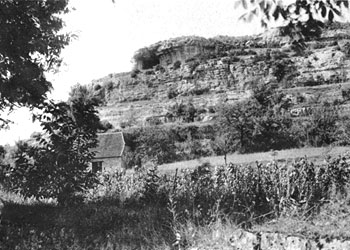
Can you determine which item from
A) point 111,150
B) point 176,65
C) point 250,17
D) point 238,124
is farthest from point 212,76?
point 250,17

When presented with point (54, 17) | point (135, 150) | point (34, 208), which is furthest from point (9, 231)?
point (135, 150)

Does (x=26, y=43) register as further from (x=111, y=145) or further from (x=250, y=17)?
(x=111, y=145)

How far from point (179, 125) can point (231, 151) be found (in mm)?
7622

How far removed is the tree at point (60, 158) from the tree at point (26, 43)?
56 cm

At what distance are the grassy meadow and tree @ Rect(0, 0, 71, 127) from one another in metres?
2.41

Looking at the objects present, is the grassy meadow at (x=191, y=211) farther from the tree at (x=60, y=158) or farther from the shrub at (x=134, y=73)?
the shrub at (x=134, y=73)

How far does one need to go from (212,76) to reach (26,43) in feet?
158

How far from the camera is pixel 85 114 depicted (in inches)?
356

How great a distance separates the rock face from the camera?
1841 inches

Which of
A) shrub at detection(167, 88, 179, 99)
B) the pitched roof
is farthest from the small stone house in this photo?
shrub at detection(167, 88, 179, 99)

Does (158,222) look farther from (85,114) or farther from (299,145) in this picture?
(299,145)

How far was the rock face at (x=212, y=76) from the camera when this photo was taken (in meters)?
46.8

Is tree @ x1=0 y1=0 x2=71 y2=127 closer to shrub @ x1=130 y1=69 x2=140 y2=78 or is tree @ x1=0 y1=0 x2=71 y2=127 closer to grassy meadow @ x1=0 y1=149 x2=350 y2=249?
grassy meadow @ x1=0 y1=149 x2=350 y2=249

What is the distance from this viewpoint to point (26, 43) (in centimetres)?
843
